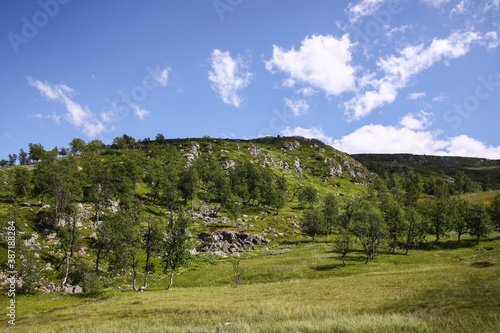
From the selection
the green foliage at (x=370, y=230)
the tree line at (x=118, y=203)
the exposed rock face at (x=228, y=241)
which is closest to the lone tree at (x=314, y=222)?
the exposed rock face at (x=228, y=241)

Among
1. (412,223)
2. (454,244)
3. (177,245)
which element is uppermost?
(412,223)

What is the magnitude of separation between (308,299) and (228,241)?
56.5 m

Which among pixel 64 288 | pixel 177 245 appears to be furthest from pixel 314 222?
pixel 64 288

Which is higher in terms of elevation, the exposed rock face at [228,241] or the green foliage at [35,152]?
the green foliage at [35,152]

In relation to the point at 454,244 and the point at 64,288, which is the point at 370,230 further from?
the point at 64,288

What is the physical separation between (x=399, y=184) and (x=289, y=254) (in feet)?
549

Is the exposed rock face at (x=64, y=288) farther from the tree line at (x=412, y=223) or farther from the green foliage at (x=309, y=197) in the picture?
the green foliage at (x=309, y=197)

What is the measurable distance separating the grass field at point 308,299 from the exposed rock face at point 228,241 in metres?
9.54

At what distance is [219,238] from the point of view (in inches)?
3110

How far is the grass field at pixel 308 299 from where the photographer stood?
1023 cm

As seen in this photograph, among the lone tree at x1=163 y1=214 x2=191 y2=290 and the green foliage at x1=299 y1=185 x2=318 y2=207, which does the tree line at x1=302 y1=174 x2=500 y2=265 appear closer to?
the lone tree at x1=163 y1=214 x2=191 y2=290

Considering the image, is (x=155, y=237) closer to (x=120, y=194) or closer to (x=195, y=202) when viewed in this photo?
(x=120, y=194)

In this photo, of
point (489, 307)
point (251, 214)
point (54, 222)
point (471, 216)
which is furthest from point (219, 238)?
point (471, 216)

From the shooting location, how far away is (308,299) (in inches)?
1013
